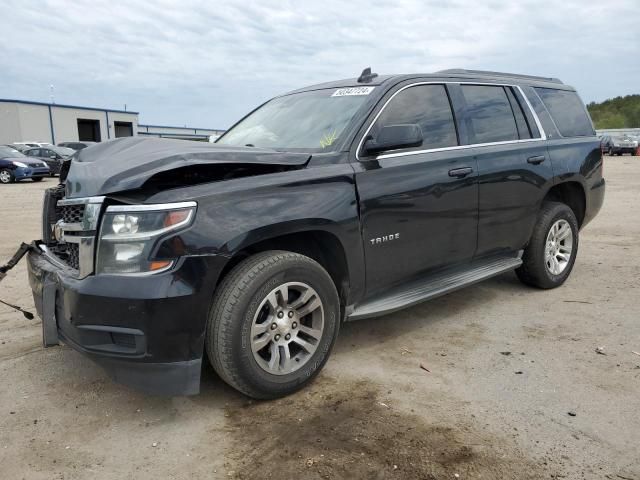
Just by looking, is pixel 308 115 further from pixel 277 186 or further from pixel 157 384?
pixel 157 384

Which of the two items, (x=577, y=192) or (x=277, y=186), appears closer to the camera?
(x=277, y=186)

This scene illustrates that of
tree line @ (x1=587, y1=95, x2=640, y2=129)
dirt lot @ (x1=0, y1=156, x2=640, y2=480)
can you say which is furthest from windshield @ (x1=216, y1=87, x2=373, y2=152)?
tree line @ (x1=587, y1=95, x2=640, y2=129)

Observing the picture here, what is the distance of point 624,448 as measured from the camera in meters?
2.53

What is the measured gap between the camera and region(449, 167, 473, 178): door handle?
153 inches

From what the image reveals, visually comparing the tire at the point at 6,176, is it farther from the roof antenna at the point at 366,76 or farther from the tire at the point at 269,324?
the tire at the point at 269,324

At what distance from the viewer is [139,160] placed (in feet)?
9.25

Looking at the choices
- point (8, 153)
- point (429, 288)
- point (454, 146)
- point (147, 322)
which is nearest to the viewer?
point (147, 322)

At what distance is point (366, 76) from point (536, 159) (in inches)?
67.8

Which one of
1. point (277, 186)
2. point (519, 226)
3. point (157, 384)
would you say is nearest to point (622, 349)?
point (519, 226)

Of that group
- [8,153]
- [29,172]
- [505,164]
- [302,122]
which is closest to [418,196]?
[302,122]

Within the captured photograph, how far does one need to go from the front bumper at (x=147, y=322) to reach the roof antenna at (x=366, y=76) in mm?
2020

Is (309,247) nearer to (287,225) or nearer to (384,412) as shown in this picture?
(287,225)

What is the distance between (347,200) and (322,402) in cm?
121

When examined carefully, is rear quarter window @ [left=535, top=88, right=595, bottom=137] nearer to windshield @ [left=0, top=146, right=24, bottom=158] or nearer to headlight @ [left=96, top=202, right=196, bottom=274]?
headlight @ [left=96, top=202, right=196, bottom=274]
